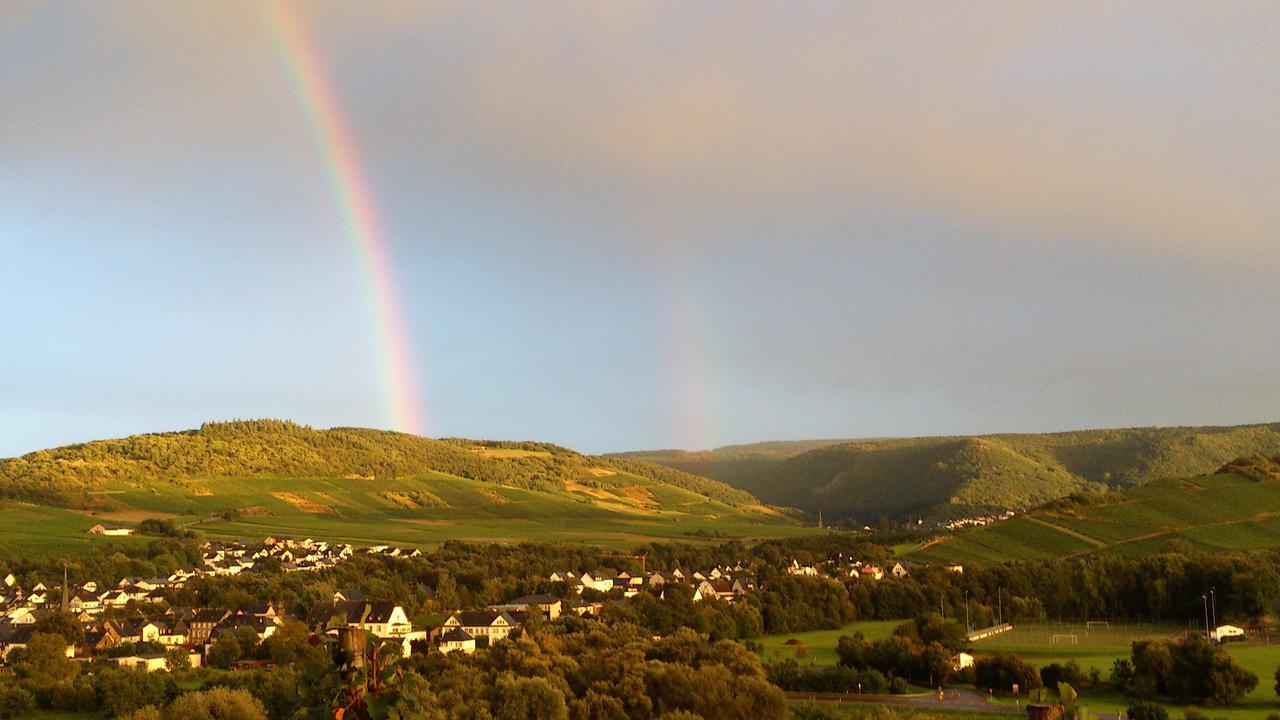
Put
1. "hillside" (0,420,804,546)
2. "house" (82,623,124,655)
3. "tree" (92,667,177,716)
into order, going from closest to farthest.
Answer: "tree" (92,667,177,716), "house" (82,623,124,655), "hillside" (0,420,804,546)

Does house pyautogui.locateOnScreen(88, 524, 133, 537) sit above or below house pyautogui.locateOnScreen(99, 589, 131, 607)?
above

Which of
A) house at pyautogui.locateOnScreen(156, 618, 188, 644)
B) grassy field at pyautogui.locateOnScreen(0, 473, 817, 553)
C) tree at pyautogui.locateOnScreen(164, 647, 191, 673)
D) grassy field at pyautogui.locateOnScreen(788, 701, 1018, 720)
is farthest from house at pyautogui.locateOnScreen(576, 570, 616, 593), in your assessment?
grassy field at pyautogui.locateOnScreen(788, 701, 1018, 720)

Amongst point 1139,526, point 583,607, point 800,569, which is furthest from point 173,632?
point 1139,526

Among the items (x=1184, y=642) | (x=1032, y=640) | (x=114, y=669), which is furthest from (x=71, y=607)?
(x=1184, y=642)

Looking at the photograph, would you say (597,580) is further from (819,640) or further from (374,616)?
(819,640)

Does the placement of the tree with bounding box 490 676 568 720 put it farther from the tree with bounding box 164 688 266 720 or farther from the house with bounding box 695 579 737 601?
the house with bounding box 695 579 737 601

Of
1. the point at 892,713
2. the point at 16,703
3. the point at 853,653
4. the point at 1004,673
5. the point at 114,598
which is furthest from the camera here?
the point at 114,598

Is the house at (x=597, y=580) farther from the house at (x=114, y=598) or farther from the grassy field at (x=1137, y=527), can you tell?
the house at (x=114, y=598)
